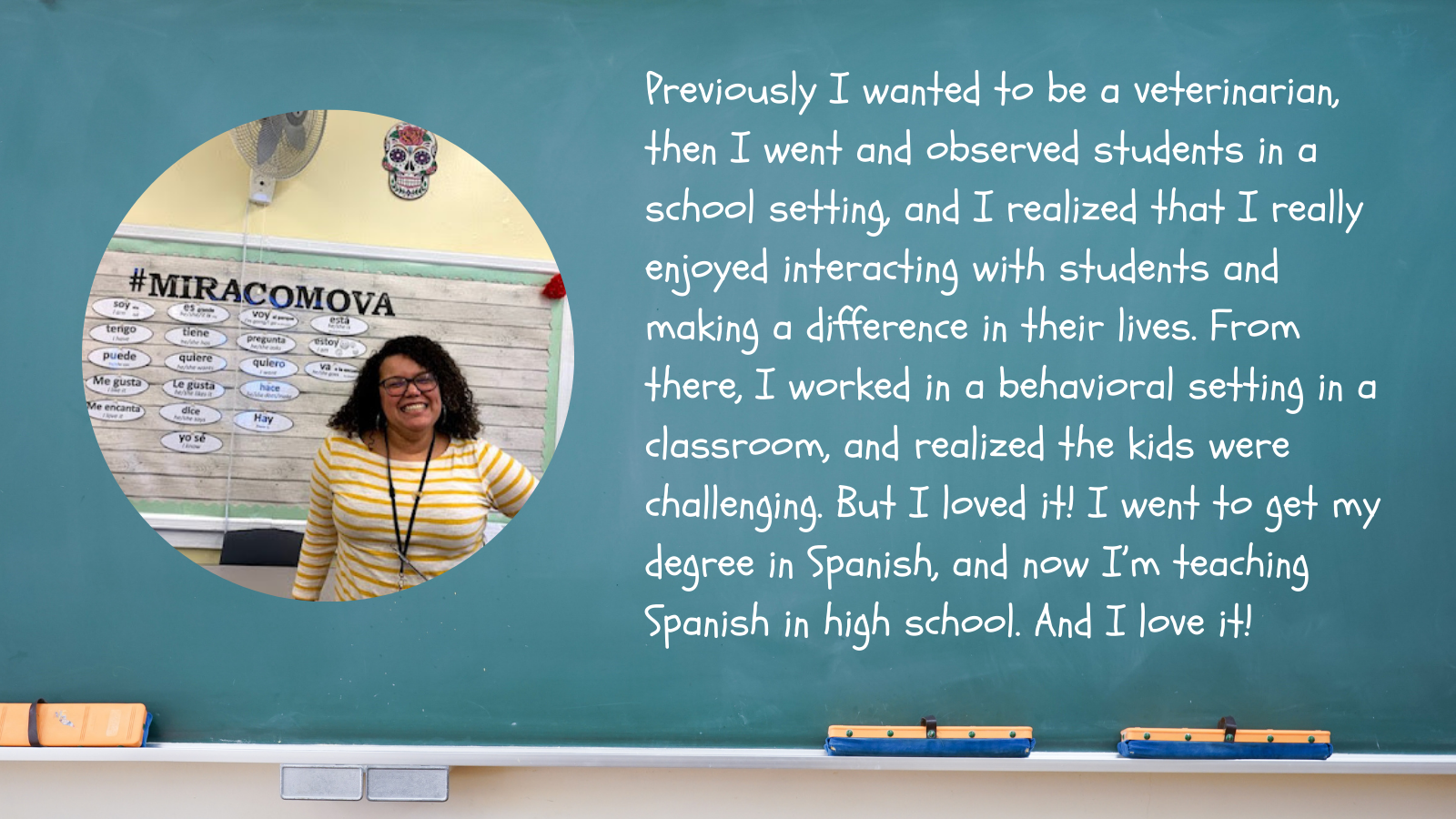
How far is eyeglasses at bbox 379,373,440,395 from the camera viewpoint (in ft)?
5.16

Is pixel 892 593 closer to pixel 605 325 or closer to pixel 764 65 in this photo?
pixel 605 325

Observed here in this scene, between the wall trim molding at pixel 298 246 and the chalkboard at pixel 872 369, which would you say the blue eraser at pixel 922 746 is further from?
the wall trim molding at pixel 298 246

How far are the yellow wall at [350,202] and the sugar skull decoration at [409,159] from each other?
0.04 ft

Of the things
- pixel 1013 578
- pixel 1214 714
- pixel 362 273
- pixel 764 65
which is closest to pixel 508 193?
pixel 362 273

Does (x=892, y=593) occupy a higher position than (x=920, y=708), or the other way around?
(x=892, y=593)

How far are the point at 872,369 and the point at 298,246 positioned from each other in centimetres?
103

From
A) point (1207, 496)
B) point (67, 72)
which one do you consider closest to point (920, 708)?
point (1207, 496)

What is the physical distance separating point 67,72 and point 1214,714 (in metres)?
2.34

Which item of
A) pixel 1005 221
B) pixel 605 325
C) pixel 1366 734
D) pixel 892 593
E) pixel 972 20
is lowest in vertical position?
pixel 1366 734

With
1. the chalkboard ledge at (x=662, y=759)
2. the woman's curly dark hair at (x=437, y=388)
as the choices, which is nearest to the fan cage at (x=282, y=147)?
the woman's curly dark hair at (x=437, y=388)

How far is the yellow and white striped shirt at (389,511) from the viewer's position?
1.57 m

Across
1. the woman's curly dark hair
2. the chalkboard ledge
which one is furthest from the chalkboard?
the woman's curly dark hair

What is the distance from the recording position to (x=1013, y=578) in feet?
5.30

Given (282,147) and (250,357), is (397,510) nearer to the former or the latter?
(250,357)
